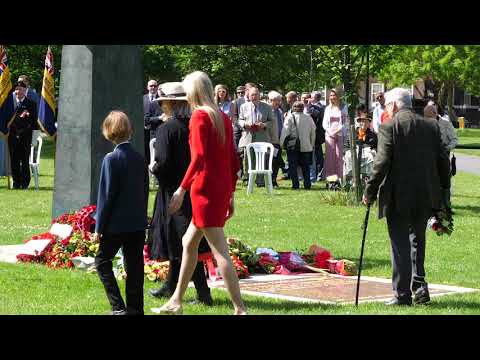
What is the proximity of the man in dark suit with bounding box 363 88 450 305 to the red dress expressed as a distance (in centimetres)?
170

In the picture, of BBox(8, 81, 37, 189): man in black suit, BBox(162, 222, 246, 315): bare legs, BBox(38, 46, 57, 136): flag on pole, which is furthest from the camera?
BBox(8, 81, 37, 189): man in black suit

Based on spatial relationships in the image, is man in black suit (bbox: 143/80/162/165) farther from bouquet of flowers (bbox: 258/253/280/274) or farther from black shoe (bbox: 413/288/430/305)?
black shoe (bbox: 413/288/430/305)

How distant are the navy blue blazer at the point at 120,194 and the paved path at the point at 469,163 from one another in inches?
967

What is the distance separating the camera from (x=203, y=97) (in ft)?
30.4

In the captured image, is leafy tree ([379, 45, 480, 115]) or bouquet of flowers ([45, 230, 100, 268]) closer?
bouquet of flowers ([45, 230, 100, 268])

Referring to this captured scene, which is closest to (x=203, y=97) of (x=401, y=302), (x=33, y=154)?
(x=401, y=302)

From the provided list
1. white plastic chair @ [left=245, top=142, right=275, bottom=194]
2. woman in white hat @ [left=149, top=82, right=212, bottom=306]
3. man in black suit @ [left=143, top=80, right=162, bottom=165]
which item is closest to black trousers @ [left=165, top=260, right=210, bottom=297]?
woman in white hat @ [left=149, top=82, right=212, bottom=306]

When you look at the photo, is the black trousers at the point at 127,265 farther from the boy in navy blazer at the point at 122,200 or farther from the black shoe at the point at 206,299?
the black shoe at the point at 206,299

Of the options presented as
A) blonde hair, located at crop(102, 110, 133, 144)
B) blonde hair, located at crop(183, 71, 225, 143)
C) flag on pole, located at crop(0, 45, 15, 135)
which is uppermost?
flag on pole, located at crop(0, 45, 15, 135)

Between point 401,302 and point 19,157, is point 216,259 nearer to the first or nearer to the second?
point 401,302

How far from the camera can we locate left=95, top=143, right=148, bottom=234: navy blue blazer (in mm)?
9102

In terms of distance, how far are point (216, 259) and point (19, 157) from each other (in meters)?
15.7

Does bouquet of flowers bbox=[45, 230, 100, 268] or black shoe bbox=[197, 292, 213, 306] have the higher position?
bouquet of flowers bbox=[45, 230, 100, 268]
